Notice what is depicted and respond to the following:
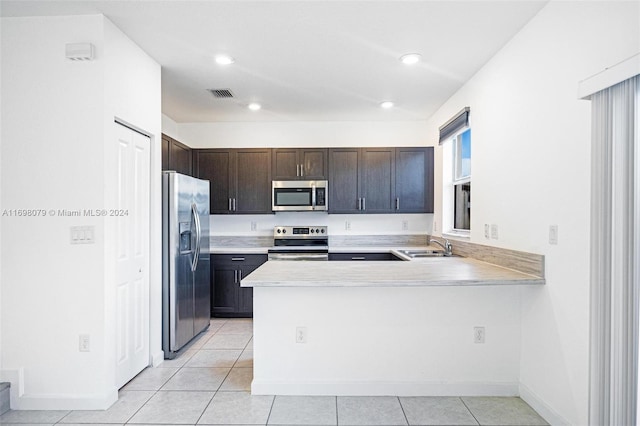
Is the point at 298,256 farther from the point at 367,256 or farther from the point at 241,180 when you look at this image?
the point at 241,180

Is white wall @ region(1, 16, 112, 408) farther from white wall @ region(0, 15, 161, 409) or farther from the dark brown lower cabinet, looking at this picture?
the dark brown lower cabinet

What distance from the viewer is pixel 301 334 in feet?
8.96

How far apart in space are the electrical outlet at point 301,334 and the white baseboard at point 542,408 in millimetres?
1540

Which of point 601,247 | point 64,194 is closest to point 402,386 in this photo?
point 601,247

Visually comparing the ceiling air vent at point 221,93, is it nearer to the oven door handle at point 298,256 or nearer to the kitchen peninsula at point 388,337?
the oven door handle at point 298,256

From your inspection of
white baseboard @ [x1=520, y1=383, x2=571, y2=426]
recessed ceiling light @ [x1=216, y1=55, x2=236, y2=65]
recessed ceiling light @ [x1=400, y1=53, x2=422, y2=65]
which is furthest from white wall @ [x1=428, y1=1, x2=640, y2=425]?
recessed ceiling light @ [x1=216, y1=55, x2=236, y2=65]

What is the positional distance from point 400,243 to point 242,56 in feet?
10.4

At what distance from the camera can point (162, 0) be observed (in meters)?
2.33

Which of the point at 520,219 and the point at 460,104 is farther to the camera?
the point at 460,104

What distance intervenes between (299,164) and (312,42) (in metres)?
2.24

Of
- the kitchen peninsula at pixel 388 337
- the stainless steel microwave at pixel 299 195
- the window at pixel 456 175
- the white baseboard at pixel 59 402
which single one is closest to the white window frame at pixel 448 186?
the window at pixel 456 175

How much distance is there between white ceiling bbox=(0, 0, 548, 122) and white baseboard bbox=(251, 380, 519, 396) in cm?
247

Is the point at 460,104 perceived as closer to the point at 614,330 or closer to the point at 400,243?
the point at 400,243

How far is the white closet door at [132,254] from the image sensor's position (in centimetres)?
275
